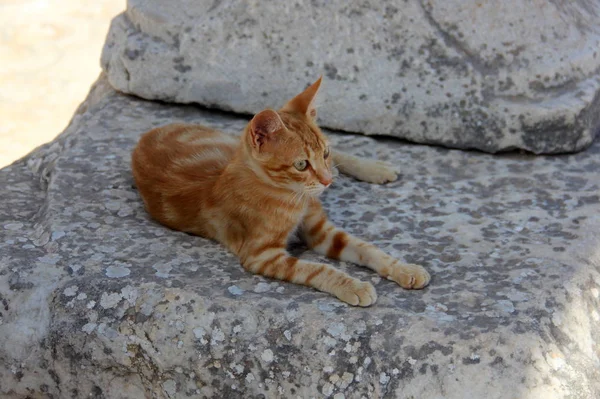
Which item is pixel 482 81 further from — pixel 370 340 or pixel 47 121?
pixel 47 121

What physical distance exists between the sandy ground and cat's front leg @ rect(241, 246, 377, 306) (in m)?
2.71

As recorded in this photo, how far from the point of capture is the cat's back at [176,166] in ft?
8.97

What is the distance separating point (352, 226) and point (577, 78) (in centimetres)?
114

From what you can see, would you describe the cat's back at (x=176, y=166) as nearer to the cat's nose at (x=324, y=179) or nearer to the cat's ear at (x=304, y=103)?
the cat's ear at (x=304, y=103)

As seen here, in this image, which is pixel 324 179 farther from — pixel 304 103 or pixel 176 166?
pixel 176 166

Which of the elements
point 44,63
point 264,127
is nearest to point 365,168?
point 264,127

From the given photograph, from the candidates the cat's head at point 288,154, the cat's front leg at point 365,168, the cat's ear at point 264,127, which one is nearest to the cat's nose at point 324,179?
the cat's head at point 288,154

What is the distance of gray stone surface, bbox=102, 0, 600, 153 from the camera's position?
3.18m

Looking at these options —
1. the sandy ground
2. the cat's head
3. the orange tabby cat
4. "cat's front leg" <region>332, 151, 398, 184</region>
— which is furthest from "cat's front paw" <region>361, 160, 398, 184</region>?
the sandy ground

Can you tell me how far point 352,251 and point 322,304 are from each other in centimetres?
30

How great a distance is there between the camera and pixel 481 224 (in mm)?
2688

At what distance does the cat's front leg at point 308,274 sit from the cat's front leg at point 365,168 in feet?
2.05

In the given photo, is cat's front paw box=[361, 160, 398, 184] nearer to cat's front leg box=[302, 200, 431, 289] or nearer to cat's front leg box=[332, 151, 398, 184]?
cat's front leg box=[332, 151, 398, 184]

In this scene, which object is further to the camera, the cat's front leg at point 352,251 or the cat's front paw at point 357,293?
the cat's front leg at point 352,251
